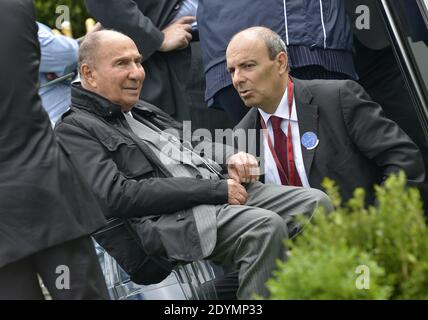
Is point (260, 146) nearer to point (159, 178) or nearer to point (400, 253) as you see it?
point (159, 178)

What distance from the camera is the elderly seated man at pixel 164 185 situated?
5160 mm

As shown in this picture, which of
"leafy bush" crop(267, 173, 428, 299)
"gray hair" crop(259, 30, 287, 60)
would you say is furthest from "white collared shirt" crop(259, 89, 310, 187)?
"leafy bush" crop(267, 173, 428, 299)

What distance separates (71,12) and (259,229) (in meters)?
5.62

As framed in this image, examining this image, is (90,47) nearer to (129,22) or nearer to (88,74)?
(88,74)

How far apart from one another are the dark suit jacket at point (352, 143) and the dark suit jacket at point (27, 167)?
155cm

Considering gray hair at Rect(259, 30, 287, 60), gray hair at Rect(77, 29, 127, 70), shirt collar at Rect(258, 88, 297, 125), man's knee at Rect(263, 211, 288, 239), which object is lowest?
man's knee at Rect(263, 211, 288, 239)

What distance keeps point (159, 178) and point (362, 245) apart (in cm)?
214

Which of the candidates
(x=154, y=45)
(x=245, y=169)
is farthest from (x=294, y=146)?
(x=154, y=45)

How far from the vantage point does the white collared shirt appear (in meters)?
5.81

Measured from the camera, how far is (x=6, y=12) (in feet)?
14.9

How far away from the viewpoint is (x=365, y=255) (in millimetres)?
3305

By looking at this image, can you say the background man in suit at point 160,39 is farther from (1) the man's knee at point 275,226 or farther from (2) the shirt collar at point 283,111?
(1) the man's knee at point 275,226

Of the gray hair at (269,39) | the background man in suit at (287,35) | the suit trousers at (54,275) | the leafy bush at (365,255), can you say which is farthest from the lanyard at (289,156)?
the leafy bush at (365,255)

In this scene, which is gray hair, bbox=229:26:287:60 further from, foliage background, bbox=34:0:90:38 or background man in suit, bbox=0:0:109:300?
foliage background, bbox=34:0:90:38
